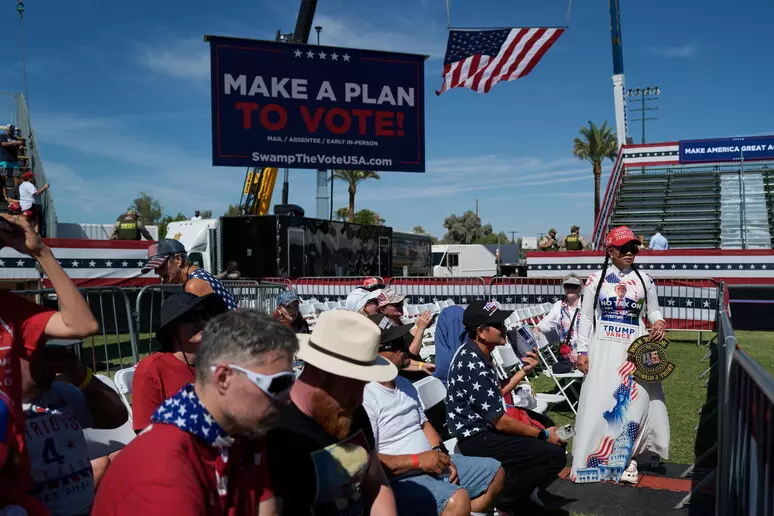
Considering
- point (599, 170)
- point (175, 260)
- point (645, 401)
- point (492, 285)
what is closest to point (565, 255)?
point (492, 285)

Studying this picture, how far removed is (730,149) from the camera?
27656 mm

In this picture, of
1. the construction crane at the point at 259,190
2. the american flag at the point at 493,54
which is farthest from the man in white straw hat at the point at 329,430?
the construction crane at the point at 259,190

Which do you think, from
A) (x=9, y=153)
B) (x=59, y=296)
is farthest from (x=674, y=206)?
(x=59, y=296)

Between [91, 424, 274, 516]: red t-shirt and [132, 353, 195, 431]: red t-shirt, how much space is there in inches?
45.2

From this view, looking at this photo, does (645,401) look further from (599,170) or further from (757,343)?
(599,170)

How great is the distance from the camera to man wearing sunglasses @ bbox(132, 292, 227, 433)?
3.00 m

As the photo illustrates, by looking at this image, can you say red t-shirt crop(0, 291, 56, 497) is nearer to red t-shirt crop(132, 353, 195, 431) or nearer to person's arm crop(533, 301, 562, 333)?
red t-shirt crop(132, 353, 195, 431)

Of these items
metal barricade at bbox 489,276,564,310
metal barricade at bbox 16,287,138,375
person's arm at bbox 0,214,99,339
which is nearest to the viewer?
person's arm at bbox 0,214,99,339

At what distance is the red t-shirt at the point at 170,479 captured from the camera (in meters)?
1.60

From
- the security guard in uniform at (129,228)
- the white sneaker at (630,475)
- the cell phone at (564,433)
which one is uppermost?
the security guard in uniform at (129,228)

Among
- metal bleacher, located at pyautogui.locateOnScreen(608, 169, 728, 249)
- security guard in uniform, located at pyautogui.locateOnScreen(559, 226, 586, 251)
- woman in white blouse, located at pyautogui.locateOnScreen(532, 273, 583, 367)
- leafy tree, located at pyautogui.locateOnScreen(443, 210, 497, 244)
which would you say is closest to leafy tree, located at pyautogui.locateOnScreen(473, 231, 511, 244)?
leafy tree, located at pyautogui.locateOnScreen(443, 210, 497, 244)

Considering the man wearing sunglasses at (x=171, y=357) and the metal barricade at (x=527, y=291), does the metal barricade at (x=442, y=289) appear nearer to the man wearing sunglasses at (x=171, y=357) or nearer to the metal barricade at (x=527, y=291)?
the metal barricade at (x=527, y=291)

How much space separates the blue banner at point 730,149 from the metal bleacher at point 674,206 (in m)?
0.95

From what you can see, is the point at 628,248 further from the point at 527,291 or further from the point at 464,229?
the point at 464,229
